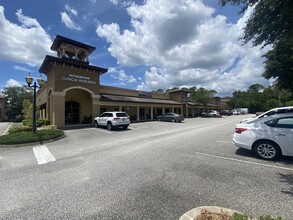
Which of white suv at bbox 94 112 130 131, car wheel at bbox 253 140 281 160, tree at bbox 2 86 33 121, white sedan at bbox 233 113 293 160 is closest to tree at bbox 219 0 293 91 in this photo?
white sedan at bbox 233 113 293 160

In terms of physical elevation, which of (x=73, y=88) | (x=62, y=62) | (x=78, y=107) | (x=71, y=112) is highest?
(x=62, y=62)

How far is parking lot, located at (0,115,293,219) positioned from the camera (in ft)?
11.1

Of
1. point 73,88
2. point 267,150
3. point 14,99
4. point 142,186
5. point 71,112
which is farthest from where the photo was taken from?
point 14,99

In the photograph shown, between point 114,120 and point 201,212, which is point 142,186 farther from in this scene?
point 114,120

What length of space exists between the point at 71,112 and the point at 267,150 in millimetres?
23044

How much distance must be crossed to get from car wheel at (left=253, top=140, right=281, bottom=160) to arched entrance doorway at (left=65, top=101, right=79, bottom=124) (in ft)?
74.0

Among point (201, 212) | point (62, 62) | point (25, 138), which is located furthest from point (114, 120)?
point (201, 212)

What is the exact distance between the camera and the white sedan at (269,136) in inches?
234

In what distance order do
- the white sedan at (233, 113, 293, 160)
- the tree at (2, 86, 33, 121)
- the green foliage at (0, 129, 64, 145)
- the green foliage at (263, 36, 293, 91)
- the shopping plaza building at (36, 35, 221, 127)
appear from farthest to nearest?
the tree at (2, 86, 33, 121)
the shopping plaza building at (36, 35, 221, 127)
the green foliage at (263, 36, 293, 91)
the green foliage at (0, 129, 64, 145)
the white sedan at (233, 113, 293, 160)

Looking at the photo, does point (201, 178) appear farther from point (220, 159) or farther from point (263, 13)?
point (263, 13)

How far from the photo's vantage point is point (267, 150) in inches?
249

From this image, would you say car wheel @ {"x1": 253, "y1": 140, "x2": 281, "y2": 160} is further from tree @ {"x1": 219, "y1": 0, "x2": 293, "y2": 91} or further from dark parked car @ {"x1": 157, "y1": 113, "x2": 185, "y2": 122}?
dark parked car @ {"x1": 157, "y1": 113, "x2": 185, "y2": 122}

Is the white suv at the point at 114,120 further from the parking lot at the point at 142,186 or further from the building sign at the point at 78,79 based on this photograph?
the parking lot at the point at 142,186

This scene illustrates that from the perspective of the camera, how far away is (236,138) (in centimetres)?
707
